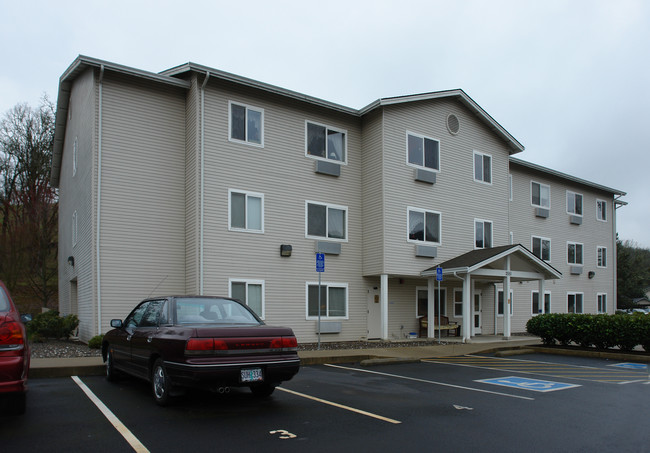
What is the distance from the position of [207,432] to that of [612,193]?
3246 centimetres

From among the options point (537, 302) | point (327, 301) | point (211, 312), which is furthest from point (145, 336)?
point (537, 302)

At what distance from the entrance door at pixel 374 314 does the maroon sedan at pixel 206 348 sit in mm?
12269

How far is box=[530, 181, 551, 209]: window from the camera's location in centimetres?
2762

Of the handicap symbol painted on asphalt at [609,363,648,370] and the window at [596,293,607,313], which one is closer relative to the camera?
the handicap symbol painted on asphalt at [609,363,648,370]

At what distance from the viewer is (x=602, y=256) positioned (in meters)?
31.5

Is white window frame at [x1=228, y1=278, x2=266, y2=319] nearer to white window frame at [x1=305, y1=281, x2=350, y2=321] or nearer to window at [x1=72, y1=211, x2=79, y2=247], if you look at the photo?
white window frame at [x1=305, y1=281, x2=350, y2=321]

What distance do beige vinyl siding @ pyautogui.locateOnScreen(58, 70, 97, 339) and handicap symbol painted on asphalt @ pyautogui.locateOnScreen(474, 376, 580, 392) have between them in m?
11.2

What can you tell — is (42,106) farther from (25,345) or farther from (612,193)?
(612,193)

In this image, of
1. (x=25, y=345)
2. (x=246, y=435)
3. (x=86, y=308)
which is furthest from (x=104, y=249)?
(x=246, y=435)

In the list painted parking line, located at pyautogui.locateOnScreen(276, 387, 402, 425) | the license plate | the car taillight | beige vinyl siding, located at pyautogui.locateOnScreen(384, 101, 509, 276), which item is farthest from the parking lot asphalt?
the license plate

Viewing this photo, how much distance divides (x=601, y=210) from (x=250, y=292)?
24.1m

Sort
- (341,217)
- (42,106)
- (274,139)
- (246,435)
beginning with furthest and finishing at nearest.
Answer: (42,106) < (341,217) < (274,139) < (246,435)

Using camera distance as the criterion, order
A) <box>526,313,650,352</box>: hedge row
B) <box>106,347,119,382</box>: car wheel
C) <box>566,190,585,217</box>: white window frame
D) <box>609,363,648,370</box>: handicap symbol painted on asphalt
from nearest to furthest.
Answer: <box>106,347,119,382</box>: car wheel, <box>609,363,648,370</box>: handicap symbol painted on asphalt, <box>526,313,650,352</box>: hedge row, <box>566,190,585,217</box>: white window frame

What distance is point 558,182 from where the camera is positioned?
29.2 meters
